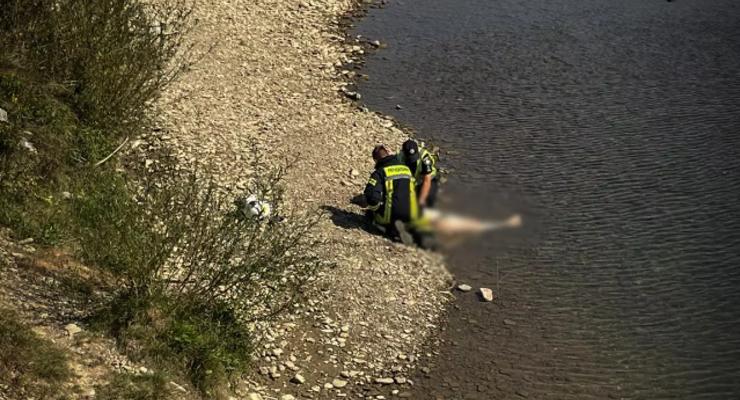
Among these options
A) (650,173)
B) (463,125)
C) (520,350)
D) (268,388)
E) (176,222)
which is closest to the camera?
(176,222)

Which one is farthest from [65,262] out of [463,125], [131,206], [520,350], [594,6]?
[594,6]

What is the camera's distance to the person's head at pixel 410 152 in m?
16.5

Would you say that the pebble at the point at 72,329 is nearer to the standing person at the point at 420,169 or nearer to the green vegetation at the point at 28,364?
the green vegetation at the point at 28,364

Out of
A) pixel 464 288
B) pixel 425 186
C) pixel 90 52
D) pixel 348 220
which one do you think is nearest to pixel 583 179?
pixel 425 186

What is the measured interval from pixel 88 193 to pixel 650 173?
40.1 feet

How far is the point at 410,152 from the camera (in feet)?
54.3

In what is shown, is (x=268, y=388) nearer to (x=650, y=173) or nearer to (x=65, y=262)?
(x=65, y=262)

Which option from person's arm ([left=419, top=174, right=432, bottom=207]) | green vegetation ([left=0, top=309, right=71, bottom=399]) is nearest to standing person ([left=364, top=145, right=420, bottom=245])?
person's arm ([left=419, top=174, right=432, bottom=207])

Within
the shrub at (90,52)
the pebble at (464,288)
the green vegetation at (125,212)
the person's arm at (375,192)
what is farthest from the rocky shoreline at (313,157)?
the shrub at (90,52)

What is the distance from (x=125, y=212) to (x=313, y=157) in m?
8.30

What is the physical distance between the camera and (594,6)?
3084 centimetres

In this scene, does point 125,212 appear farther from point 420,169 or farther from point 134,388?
point 420,169

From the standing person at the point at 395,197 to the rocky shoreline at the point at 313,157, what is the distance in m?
0.41

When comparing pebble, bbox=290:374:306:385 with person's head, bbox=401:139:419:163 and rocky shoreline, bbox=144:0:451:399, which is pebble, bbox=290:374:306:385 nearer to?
rocky shoreline, bbox=144:0:451:399
